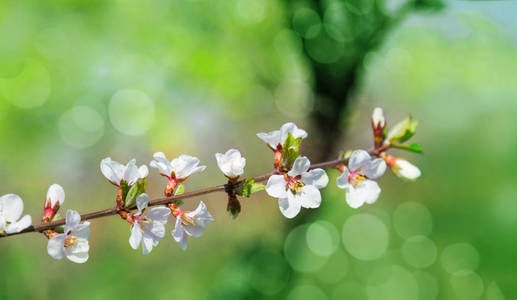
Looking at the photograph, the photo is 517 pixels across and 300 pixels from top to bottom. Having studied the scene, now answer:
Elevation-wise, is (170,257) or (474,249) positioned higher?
(474,249)

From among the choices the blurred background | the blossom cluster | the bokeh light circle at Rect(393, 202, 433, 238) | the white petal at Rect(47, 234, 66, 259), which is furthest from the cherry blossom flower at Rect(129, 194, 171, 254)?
the bokeh light circle at Rect(393, 202, 433, 238)

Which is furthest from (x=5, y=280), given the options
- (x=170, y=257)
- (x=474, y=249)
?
(x=474, y=249)

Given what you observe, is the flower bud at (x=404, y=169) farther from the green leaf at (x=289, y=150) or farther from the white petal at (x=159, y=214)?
the white petal at (x=159, y=214)

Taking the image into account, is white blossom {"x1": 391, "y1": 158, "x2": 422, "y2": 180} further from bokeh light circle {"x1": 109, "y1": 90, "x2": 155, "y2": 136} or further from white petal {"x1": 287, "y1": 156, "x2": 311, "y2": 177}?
bokeh light circle {"x1": 109, "y1": 90, "x2": 155, "y2": 136}

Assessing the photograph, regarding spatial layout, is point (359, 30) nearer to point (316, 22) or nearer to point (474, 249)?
point (316, 22)

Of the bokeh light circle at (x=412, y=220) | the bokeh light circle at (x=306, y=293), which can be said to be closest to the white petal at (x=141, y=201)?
the bokeh light circle at (x=306, y=293)

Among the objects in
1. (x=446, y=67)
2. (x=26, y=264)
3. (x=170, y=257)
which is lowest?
(x=170, y=257)
